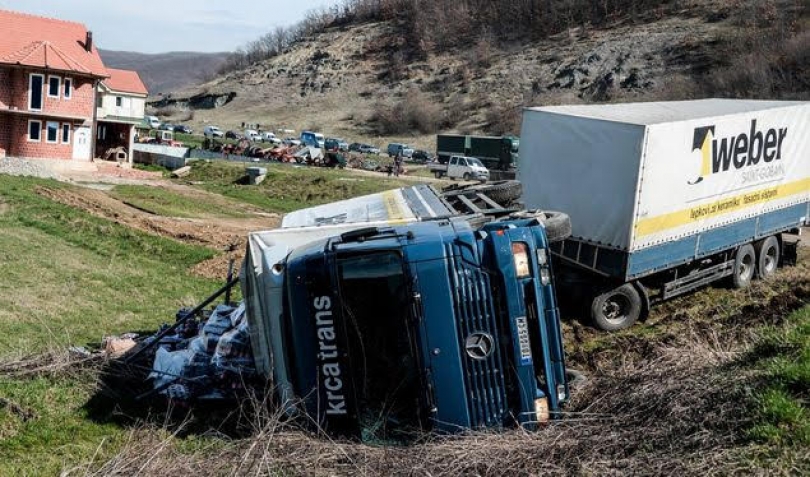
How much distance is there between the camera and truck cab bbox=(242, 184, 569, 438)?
7.11m

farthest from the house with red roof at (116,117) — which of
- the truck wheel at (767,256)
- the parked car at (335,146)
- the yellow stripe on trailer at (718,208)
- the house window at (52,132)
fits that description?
the yellow stripe on trailer at (718,208)

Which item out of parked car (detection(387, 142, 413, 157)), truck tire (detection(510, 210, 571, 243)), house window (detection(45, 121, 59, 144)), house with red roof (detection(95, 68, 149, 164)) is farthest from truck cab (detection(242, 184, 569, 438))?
parked car (detection(387, 142, 413, 157))

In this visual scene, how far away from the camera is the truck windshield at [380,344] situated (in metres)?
7.20

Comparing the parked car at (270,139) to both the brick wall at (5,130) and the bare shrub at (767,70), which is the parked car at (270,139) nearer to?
the brick wall at (5,130)

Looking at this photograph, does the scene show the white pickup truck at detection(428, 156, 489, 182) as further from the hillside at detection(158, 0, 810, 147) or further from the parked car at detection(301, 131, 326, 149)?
the hillside at detection(158, 0, 810, 147)

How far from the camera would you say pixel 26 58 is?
4425 centimetres

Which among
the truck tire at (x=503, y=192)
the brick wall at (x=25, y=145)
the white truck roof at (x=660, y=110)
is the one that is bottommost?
the truck tire at (x=503, y=192)

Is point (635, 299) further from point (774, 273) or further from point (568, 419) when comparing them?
point (568, 419)

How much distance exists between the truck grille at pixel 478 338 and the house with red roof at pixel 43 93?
42.0 metres

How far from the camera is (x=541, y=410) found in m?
7.31

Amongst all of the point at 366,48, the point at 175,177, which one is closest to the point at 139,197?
the point at 175,177

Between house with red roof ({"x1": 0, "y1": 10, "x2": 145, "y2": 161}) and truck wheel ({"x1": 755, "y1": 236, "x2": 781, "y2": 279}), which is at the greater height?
house with red roof ({"x1": 0, "y1": 10, "x2": 145, "y2": 161})

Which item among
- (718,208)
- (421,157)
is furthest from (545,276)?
(421,157)

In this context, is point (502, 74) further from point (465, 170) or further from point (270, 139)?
point (465, 170)
